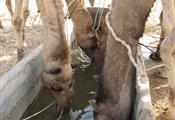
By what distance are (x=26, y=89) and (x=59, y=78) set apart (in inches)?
23.6

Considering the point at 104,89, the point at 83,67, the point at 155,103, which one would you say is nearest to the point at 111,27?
the point at 104,89

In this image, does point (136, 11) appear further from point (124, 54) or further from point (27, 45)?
point (27, 45)

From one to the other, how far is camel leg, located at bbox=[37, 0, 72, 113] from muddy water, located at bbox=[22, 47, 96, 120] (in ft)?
1.56

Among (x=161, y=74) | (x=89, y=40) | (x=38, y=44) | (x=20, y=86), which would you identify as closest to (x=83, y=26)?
(x=89, y=40)

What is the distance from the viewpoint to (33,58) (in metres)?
2.65

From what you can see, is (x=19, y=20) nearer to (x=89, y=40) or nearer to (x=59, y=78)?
(x=89, y=40)

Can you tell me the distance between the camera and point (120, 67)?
1.90 metres

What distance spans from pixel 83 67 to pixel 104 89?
1.43m

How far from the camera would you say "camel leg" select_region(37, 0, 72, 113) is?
1.93 meters

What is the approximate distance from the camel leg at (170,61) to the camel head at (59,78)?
481 millimetres

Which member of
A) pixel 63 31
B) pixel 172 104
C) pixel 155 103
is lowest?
pixel 155 103

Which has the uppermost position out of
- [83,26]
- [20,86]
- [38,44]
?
[83,26]

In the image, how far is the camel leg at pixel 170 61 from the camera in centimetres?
202

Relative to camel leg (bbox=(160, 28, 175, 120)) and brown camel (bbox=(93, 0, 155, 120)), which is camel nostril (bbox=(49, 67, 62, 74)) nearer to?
brown camel (bbox=(93, 0, 155, 120))
